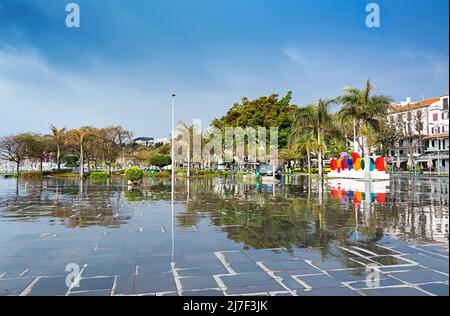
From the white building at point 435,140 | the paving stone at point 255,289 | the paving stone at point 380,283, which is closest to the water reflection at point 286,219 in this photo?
the paving stone at point 380,283

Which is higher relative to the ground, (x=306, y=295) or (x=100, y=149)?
(x=100, y=149)

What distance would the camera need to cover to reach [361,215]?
36.5 ft

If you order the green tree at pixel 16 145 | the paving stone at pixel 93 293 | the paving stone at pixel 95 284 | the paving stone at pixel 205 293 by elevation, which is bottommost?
the paving stone at pixel 93 293

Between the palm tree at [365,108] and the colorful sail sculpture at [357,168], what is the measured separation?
53.8 inches

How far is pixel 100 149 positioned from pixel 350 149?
45837 millimetres

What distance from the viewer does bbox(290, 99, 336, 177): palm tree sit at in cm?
4200

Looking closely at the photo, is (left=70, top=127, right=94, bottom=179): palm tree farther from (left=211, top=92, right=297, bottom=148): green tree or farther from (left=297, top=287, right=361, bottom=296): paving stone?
(left=297, top=287, right=361, bottom=296): paving stone

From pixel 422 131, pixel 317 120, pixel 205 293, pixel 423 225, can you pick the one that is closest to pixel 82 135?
pixel 317 120

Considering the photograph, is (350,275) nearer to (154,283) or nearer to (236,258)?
(236,258)

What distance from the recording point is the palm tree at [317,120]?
4200 centimetres

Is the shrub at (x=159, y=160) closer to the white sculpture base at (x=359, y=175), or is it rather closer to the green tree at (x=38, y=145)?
the green tree at (x=38, y=145)

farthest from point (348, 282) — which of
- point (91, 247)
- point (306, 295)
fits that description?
point (91, 247)
